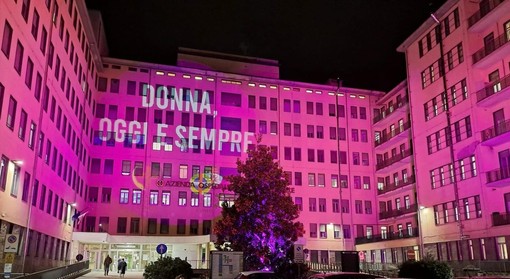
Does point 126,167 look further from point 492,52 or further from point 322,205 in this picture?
point 492,52

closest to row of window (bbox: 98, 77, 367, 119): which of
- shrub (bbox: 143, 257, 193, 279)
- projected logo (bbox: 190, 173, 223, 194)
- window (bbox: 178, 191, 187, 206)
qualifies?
→ projected logo (bbox: 190, 173, 223, 194)

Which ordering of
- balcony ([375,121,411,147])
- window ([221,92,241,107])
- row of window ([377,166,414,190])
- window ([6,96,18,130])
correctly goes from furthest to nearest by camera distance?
window ([221,92,241,107]) < balcony ([375,121,411,147]) < row of window ([377,166,414,190]) < window ([6,96,18,130])

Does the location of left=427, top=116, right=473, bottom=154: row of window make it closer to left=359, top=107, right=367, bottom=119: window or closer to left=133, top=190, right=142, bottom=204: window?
left=359, top=107, right=367, bottom=119: window

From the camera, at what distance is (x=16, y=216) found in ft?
101

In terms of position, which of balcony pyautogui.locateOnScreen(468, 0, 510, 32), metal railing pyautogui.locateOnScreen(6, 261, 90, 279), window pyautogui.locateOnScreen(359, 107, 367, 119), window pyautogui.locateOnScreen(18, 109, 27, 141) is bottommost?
metal railing pyautogui.locateOnScreen(6, 261, 90, 279)

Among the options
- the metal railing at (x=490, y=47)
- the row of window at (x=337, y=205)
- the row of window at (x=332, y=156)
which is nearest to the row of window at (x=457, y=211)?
the metal railing at (x=490, y=47)

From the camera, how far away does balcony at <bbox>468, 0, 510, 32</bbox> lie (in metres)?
38.8

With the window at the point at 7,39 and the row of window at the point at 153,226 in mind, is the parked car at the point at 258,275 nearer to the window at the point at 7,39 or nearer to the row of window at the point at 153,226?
the window at the point at 7,39

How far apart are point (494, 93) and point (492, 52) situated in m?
3.36

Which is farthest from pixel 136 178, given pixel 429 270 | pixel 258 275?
pixel 429 270

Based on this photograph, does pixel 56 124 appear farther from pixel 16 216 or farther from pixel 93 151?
pixel 93 151

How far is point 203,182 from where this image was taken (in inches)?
2408

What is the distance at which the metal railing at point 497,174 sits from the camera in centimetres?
3688

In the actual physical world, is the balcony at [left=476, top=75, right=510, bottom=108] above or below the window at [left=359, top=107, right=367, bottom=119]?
below
